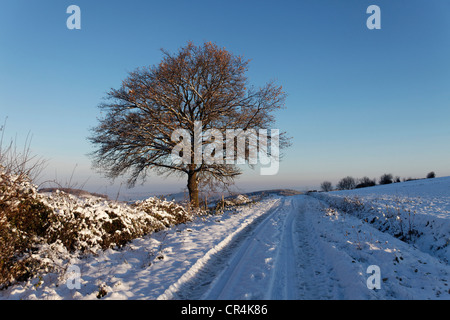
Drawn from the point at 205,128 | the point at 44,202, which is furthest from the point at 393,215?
the point at 44,202

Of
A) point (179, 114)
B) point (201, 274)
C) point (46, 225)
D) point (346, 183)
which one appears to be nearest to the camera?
point (201, 274)

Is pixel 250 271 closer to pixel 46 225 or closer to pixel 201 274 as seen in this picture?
pixel 201 274

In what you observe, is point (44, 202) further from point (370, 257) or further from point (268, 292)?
point (370, 257)

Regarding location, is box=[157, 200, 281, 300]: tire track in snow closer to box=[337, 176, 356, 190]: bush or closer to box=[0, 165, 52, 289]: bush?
box=[0, 165, 52, 289]: bush

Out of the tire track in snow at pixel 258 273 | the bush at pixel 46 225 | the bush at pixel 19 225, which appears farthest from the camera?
the bush at pixel 46 225

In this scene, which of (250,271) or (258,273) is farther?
(250,271)

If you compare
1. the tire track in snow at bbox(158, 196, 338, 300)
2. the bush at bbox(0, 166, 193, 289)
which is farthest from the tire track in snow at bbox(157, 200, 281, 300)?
the bush at bbox(0, 166, 193, 289)

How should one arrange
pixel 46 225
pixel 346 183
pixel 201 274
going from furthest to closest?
pixel 346 183 → pixel 46 225 → pixel 201 274

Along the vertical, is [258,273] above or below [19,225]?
below

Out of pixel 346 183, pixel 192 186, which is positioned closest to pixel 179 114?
pixel 192 186

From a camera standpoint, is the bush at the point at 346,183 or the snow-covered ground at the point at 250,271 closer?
the snow-covered ground at the point at 250,271

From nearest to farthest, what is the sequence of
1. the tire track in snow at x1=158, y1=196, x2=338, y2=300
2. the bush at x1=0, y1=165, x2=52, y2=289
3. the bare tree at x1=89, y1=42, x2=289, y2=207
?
the tire track in snow at x1=158, y1=196, x2=338, y2=300, the bush at x1=0, y1=165, x2=52, y2=289, the bare tree at x1=89, y1=42, x2=289, y2=207

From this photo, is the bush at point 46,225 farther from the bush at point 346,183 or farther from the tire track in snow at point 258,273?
the bush at point 346,183

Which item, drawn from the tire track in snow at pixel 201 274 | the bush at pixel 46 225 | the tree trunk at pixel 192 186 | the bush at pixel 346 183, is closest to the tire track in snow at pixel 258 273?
the tire track in snow at pixel 201 274
